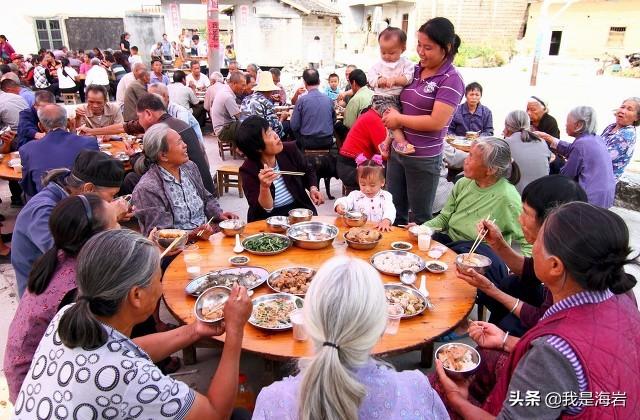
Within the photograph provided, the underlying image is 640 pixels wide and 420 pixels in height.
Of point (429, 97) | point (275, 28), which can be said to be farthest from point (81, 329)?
point (275, 28)

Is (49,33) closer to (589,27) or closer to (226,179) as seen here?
(226,179)

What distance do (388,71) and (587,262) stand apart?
296cm

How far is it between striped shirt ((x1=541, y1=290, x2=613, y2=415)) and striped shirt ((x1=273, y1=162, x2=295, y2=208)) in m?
2.65

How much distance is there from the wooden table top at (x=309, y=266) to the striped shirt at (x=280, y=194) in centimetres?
52

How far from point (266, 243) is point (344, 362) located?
188cm

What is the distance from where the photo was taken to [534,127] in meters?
6.23

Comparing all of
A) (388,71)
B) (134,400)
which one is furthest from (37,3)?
(134,400)

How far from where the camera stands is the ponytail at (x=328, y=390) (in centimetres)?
118

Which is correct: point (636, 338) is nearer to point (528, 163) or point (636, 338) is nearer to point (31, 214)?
point (31, 214)

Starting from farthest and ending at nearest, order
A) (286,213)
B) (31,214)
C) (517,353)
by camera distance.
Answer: (286,213) < (31,214) < (517,353)

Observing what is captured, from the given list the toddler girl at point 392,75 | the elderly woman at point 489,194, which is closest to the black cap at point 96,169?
the toddler girl at point 392,75

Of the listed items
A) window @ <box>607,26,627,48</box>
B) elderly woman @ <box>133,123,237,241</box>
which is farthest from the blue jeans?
window @ <box>607,26,627,48</box>

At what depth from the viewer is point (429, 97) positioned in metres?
3.52

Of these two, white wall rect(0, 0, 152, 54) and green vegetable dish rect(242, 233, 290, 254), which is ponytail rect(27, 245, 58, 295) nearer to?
green vegetable dish rect(242, 233, 290, 254)
